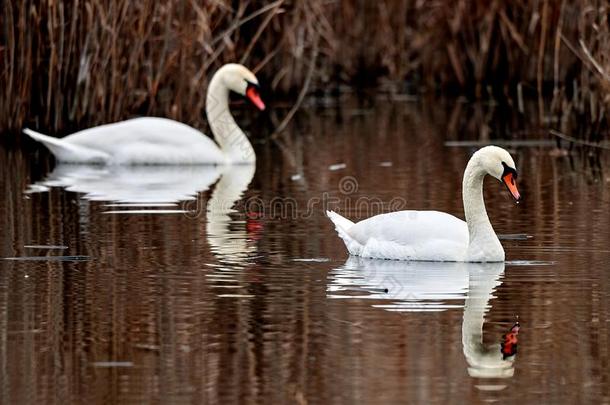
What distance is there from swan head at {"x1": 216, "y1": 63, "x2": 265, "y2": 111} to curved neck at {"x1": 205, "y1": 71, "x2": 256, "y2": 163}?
0.05m

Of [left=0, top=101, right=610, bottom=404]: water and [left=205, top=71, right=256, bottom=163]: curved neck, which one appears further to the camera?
[left=205, top=71, right=256, bottom=163]: curved neck

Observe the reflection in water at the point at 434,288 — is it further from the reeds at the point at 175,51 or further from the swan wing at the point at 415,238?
the reeds at the point at 175,51

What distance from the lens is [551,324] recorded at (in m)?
7.33

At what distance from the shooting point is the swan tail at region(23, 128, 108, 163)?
584 inches

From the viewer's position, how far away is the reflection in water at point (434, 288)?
6828 millimetres

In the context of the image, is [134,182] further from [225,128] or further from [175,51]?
[175,51]

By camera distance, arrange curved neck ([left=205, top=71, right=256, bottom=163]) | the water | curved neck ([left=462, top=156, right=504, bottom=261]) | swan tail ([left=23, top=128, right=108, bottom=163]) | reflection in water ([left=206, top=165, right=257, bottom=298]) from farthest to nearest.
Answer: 1. curved neck ([left=205, top=71, right=256, bottom=163])
2. swan tail ([left=23, top=128, right=108, bottom=163])
3. curved neck ([left=462, top=156, right=504, bottom=261])
4. reflection in water ([left=206, top=165, right=257, bottom=298])
5. the water

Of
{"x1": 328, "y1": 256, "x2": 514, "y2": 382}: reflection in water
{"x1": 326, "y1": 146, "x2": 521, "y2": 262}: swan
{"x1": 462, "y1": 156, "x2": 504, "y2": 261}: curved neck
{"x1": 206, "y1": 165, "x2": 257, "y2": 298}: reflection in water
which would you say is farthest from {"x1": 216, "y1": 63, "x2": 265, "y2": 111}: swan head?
{"x1": 462, "y1": 156, "x2": 504, "y2": 261}: curved neck

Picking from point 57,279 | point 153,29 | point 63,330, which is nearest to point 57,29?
point 153,29

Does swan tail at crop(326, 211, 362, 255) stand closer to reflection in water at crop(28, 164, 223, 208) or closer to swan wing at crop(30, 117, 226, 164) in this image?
reflection in water at crop(28, 164, 223, 208)

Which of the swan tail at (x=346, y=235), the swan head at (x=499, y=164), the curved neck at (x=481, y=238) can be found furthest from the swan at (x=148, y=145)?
the curved neck at (x=481, y=238)

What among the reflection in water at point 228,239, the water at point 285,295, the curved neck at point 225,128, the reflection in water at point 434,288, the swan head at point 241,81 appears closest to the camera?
the water at point 285,295

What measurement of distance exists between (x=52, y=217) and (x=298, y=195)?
2.05 m

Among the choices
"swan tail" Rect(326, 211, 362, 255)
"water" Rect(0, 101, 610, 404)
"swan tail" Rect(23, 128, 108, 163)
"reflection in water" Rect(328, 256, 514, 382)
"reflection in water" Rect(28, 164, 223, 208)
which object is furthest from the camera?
"swan tail" Rect(23, 128, 108, 163)
